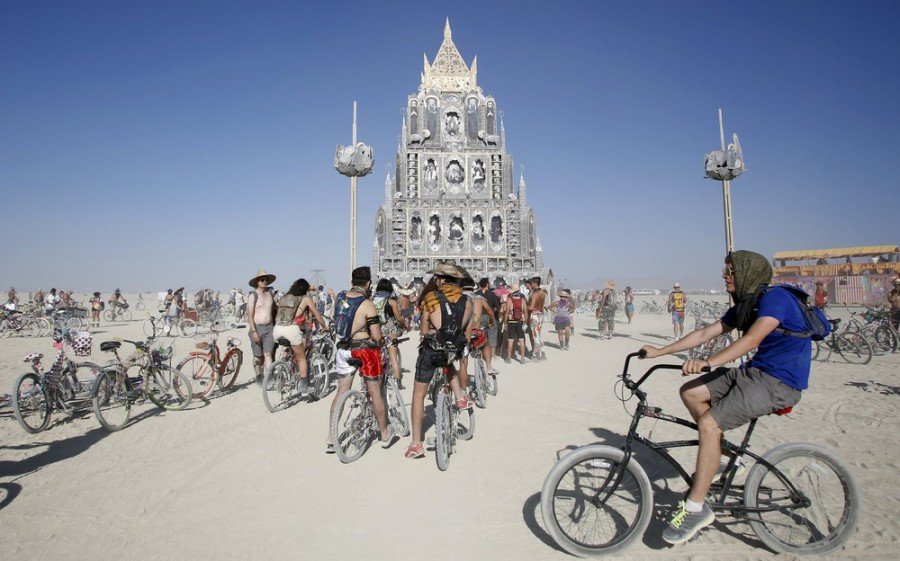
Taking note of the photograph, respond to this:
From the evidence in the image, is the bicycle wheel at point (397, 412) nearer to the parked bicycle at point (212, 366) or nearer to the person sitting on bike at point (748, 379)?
the person sitting on bike at point (748, 379)

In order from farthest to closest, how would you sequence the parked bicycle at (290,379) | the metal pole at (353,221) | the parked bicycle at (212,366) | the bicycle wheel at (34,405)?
the metal pole at (353,221), the parked bicycle at (212,366), the parked bicycle at (290,379), the bicycle wheel at (34,405)

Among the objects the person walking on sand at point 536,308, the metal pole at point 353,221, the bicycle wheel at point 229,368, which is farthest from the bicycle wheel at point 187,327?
the person walking on sand at point 536,308

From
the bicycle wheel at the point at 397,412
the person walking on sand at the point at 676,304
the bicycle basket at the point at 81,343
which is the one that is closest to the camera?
the bicycle wheel at the point at 397,412

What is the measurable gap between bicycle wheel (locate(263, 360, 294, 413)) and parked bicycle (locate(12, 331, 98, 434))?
2.33m

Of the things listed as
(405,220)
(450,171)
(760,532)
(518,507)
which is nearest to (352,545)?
(518,507)

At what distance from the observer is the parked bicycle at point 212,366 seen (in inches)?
309

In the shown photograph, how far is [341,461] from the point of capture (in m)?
4.73

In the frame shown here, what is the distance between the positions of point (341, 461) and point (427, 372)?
1.35m

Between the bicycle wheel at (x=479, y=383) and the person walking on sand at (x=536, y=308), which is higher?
the person walking on sand at (x=536, y=308)

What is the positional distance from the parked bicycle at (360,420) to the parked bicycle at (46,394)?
3937 millimetres

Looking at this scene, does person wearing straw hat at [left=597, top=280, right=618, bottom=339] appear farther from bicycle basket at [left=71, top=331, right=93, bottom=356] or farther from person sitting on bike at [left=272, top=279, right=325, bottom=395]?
bicycle basket at [left=71, top=331, right=93, bottom=356]

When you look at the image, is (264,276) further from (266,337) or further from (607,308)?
(607,308)

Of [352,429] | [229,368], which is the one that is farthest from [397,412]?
[229,368]

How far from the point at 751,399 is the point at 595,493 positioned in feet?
3.88
